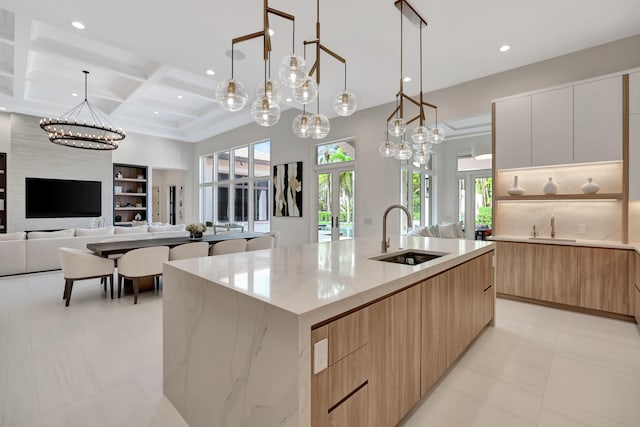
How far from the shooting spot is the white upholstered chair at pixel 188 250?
422 centimetres

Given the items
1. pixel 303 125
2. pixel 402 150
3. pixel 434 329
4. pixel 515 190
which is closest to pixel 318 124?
pixel 303 125

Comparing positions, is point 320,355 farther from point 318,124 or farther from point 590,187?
point 590,187

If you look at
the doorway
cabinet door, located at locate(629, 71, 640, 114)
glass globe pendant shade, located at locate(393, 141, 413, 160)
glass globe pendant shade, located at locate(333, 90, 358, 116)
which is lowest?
the doorway

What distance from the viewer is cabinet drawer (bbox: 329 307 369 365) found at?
1.19 m

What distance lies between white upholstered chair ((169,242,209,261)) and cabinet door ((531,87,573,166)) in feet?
15.0

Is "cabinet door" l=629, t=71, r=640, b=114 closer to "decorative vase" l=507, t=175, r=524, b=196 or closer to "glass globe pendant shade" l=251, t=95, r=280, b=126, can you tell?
"decorative vase" l=507, t=175, r=524, b=196

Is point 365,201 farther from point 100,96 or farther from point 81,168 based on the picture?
point 81,168

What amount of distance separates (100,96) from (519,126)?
7.93m

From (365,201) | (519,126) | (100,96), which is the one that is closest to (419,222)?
(365,201)

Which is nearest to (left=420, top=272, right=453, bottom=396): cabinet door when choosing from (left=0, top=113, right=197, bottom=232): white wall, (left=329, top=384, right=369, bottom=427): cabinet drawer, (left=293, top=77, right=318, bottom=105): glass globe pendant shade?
(left=329, top=384, right=369, bottom=427): cabinet drawer

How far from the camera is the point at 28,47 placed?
4.47 metres

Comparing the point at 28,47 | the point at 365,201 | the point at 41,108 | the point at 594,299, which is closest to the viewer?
the point at 594,299

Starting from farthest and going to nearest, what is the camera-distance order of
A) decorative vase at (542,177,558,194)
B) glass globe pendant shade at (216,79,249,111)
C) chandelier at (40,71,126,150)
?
chandelier at (40,71,126,150) → decorative vase at (542,177,558,194) → glass globe pendant shade at (216,79,249,111)

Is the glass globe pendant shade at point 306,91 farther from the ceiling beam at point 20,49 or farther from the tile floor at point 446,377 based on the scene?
the ceiling beam at point 20,49
